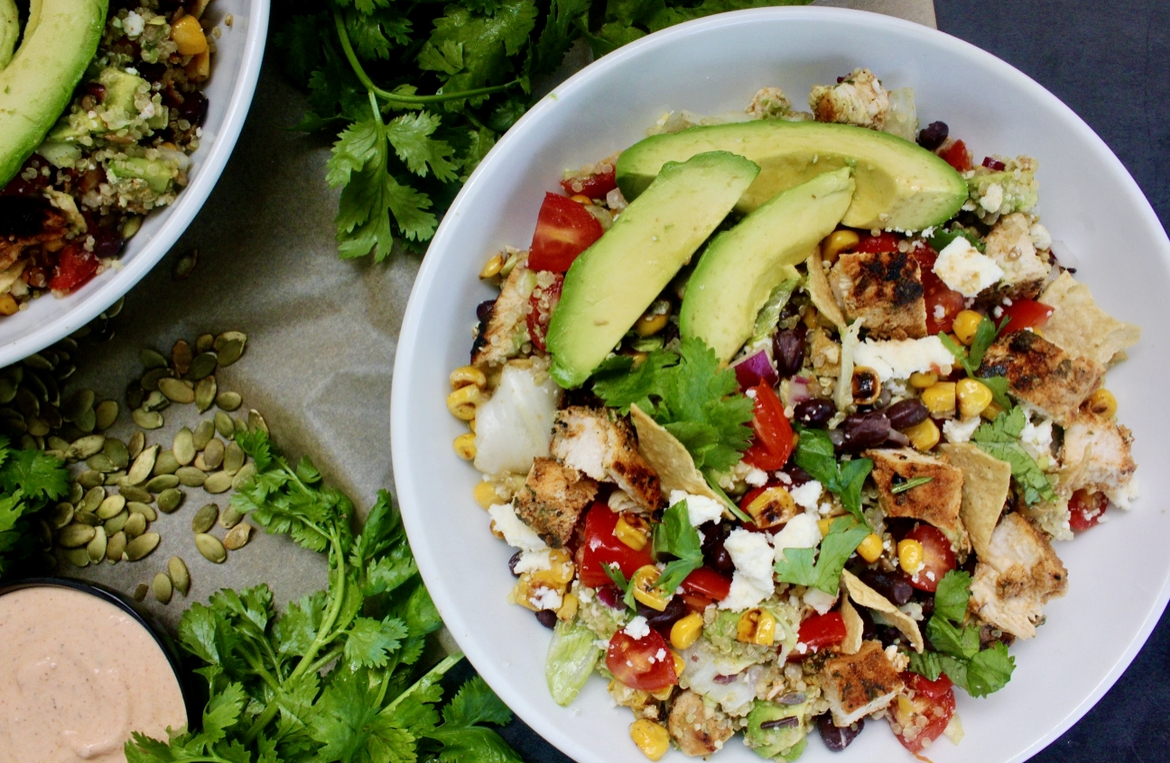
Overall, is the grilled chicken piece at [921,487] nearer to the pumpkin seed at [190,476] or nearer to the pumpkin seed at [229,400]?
the pumpkin seed at [229,400]

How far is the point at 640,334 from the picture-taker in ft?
7.63

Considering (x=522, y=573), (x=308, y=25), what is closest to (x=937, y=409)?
(x=522, y=573)

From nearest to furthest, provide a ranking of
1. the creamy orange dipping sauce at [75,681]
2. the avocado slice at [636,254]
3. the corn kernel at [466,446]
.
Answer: the avocado slice at [636,254] < the corn kernel at [466,446] < the creamy orange dipping sauce at [75,681]

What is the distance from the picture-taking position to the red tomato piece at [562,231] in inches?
94.3

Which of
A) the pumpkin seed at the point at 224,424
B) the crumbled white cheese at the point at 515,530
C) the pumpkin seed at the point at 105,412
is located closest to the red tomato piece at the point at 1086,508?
the crumbled white cheese at the point at 515,530

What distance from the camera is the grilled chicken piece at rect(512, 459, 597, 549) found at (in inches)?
91.7

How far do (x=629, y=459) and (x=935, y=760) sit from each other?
1.33 metres

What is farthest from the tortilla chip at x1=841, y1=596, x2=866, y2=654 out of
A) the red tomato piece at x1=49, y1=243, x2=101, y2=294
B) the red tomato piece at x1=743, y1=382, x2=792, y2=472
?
the red tomato piece at x1=49, y1=243, x2=101, y2=294

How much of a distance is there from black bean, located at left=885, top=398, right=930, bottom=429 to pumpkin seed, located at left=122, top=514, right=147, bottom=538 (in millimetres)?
2657

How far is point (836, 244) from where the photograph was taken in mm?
2387

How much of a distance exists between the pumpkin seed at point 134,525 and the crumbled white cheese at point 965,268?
9.44 feet

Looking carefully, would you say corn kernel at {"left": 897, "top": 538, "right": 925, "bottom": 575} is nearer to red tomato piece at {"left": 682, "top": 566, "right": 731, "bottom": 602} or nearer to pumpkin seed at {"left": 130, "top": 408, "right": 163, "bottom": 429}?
red tomato piece at {"left": 682, "top": 566, "right": 731, "bottom": 602}

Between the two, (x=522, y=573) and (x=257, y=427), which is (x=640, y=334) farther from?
(x=257, y=427)

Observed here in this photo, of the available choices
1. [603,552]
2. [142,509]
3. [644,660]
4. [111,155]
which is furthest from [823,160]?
[142,509]
